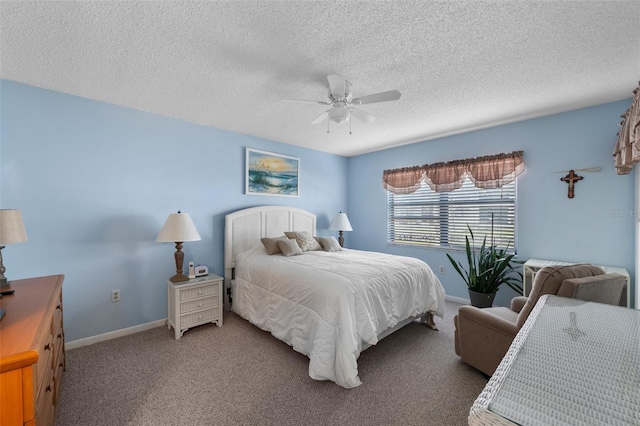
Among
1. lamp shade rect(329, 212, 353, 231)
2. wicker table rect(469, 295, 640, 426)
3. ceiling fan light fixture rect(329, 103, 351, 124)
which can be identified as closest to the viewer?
wicker table rect(469, 295, 640, 426)

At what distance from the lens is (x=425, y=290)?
2.91m

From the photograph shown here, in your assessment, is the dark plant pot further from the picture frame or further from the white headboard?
the picture frame

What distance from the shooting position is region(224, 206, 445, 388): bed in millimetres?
2086

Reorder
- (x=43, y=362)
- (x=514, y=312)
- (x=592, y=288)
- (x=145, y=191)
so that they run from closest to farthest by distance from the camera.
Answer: (x=43, y=362) < (x=592, y=288) < (x=514, y=312) < (x=145, y=191)

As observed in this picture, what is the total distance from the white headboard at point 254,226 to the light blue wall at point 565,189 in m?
2.40

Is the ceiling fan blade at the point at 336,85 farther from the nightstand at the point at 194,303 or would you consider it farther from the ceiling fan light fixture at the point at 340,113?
the nightstand at the point at 194,303

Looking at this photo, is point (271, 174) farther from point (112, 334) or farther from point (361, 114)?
point (112, 334)

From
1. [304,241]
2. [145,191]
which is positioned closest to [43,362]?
[145,191]

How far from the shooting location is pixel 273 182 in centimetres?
422

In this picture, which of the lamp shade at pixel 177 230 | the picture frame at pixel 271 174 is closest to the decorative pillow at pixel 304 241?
the picture frame at pixel 271 174

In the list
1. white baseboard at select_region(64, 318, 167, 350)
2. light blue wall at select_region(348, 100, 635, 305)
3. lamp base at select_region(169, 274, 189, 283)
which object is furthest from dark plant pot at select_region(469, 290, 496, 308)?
white baseboard at select_region(64, 318, 167, 350)

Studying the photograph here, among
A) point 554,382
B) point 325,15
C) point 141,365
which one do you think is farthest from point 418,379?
point 325,15

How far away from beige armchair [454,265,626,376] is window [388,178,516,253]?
61.7 inches

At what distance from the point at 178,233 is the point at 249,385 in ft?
5.50
